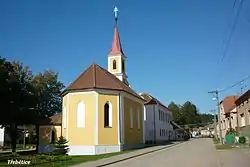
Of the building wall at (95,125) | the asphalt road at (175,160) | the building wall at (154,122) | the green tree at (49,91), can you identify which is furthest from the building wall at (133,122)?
the green tree at (49,91)

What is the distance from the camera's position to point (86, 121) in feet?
116

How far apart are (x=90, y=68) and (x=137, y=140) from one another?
1193 centimetres

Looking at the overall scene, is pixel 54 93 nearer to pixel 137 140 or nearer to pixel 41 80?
pixel 41 80

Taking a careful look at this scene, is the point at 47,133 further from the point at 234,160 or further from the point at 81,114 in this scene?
the point at 234,160

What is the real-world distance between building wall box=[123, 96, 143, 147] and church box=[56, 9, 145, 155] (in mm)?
121

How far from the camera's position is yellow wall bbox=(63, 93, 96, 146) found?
114ft

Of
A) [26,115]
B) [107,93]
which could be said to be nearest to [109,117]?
[107,93]

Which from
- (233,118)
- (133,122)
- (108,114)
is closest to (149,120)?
(233,118)

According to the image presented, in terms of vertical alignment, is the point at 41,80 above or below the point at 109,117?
above

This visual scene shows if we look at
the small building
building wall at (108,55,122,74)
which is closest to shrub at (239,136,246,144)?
building wall at (108,55,122,74)

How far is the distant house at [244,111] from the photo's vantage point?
152ft

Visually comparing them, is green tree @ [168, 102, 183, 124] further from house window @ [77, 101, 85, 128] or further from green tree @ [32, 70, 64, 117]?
house window @ [77, 101, 85, 128]

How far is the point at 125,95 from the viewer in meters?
39.3

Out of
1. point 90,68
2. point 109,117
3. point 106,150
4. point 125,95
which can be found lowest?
point 106,150
